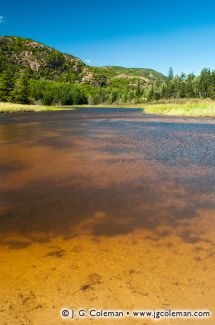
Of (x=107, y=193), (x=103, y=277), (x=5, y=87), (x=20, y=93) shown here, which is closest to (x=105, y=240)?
(x=103, y=277)

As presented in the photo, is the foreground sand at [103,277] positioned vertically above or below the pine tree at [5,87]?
below

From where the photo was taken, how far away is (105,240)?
636cm

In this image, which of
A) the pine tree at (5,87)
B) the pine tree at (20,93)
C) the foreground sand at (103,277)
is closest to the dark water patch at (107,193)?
the foreground sand at (103,277)

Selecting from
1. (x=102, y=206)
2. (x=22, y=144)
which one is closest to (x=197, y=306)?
(x=102, y=206)

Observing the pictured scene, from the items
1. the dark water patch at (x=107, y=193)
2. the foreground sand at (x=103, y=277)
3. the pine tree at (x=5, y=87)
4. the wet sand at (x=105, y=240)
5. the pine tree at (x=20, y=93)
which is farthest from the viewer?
the pine tree at (x=20, y=93)

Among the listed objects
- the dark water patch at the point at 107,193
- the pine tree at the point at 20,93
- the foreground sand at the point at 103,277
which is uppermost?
the pine tree at the point at 20,93

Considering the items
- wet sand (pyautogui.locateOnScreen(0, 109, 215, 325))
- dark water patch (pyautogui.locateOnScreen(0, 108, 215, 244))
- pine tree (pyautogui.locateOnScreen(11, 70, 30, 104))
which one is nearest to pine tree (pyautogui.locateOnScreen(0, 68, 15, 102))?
pine tree (pyautogui.locateOnScreen(11, 70, 30, 104))

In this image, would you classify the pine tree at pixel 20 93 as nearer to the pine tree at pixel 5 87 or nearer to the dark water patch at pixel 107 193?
the pine tree at pixel 5 87

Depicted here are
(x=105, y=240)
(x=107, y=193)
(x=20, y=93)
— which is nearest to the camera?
(x=105, y=240)

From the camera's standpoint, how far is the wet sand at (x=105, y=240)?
4438 millimetres

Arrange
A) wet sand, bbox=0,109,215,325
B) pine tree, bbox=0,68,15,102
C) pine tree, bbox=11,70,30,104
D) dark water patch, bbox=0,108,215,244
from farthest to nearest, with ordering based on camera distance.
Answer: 1. pine tree, bbox=11,70,30,104
2. pine tree, bbox=0,68,15,102
3. dark water patch, bbox=0,108,215,244
4. wet sand, bbox=0,109,215,325

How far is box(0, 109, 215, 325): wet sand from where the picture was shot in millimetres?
4438

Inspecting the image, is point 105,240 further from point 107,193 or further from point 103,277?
point 107,193

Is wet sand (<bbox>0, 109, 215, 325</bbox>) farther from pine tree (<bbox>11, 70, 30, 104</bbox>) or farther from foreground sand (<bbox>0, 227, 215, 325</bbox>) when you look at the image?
pine tree (<bbox>11, 70, 30, 104</bbox>)
